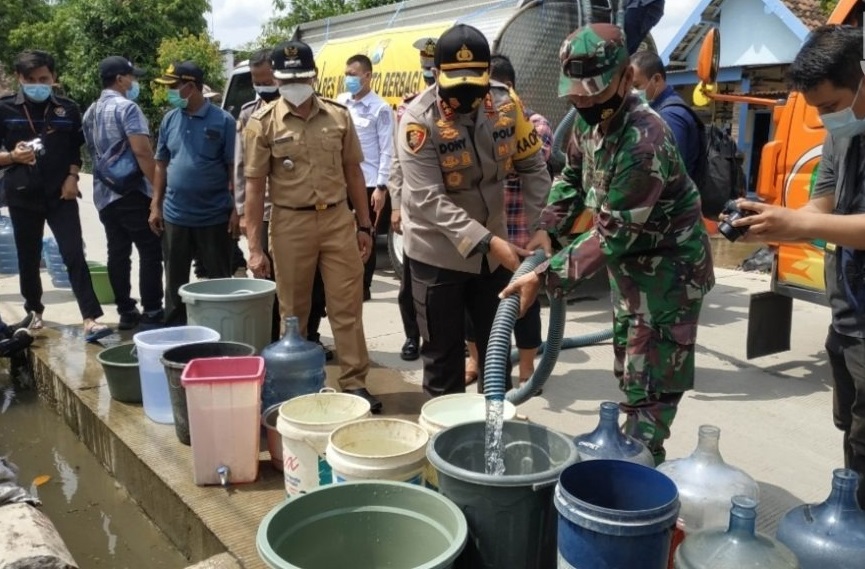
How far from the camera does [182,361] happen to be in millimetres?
3703

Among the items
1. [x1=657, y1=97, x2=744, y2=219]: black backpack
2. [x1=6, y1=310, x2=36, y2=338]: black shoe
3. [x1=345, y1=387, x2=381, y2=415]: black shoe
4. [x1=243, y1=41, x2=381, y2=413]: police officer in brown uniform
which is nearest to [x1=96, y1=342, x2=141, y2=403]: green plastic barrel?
[x1=243, y1=41, x2=381, y2=413]: police officer in brown uniform

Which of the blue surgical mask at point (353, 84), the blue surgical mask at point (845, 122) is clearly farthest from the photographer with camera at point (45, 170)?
the blue surgical mask at point (845, 122)

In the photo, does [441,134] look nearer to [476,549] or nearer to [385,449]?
[385,449]

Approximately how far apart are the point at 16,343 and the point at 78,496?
1.90 m

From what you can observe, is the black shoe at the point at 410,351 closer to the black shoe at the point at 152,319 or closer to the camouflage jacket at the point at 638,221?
the black shoe at the point at 152,319

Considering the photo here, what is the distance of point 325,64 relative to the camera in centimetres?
881

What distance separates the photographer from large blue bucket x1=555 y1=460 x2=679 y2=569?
183 cm

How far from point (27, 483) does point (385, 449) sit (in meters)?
2.40

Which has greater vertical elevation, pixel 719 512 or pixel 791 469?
pixel 719 512

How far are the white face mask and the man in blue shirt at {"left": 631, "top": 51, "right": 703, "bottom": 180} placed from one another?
6.20 ft

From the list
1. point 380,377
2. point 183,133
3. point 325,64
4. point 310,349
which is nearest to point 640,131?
point 310,349

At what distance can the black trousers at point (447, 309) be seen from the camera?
3.38m

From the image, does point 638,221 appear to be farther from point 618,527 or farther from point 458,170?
point 458,170

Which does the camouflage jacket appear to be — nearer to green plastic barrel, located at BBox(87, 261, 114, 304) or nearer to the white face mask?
the white face mask
